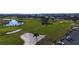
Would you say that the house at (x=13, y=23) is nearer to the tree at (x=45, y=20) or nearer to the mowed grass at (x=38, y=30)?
the mowed grass at (x=38, y=30)

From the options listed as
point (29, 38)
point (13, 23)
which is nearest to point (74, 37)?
point (29, 38)

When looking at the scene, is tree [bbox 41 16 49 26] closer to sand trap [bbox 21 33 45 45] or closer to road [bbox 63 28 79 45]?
sand trap [bbox 21 33 45 45]

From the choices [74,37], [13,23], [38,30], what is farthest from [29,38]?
[74,37]

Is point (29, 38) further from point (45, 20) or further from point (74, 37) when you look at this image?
point (74, 37)

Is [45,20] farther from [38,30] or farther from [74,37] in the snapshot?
[74,37]

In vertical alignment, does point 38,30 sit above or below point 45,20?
below

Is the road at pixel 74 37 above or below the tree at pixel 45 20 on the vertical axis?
below

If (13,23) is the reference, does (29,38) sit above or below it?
below

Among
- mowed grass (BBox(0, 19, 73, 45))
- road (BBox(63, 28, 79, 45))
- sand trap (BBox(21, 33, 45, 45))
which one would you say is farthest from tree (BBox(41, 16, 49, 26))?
road (BBox(63, 28, 79, 45))

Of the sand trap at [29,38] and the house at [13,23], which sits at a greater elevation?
the house at [13,23]

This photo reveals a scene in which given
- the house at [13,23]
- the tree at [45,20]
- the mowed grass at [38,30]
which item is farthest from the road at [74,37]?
the house at [13,23]
